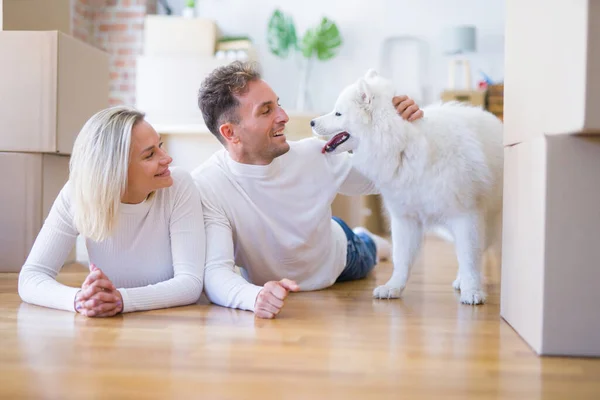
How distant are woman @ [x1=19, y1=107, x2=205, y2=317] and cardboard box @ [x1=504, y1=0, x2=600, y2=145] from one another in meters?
0.95

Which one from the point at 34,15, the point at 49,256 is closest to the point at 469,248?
the point at 49,256

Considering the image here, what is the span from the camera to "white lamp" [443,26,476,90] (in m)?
6.08

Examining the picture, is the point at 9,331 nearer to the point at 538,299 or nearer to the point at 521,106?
the point at 538,299

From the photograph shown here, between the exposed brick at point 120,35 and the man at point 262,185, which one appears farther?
the exposed brick at point 120,35

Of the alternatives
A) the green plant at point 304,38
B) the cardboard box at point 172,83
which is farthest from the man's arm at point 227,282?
the green plant at point 304,38

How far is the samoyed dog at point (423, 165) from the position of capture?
2.12 metres

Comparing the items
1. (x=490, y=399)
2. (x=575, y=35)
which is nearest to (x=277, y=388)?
(x=490, y=399)

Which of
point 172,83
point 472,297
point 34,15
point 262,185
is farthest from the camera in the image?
point 172,83

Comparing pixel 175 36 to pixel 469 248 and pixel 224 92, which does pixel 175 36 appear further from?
pixel 469 248

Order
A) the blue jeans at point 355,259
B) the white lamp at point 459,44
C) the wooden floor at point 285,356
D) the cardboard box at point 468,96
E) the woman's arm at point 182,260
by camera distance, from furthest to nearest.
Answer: the white lamp at point 459,44
the cardboard box at point 468,96
the blue jeans at point 355,259
the woman's arm at point 182,260
the wooden floor at point 285,356

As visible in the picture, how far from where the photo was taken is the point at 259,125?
214 centimetres

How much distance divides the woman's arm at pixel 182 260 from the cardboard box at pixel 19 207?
1.02 metres

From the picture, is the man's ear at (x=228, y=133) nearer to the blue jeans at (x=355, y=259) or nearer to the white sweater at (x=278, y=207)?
the white sweater at (x=278, y=207)

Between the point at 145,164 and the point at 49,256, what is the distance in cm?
38
